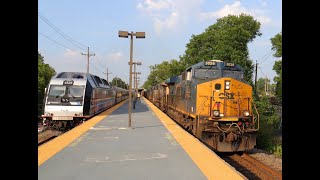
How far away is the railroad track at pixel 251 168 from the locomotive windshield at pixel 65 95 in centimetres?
927

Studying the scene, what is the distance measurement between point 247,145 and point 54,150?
756 cm

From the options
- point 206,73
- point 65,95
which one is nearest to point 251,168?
point 206,73

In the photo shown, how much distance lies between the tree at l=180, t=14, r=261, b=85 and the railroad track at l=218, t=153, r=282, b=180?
1094 inches

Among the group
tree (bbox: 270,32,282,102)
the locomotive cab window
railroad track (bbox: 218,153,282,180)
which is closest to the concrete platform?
railroad track (bbox: 218,153,282,180)

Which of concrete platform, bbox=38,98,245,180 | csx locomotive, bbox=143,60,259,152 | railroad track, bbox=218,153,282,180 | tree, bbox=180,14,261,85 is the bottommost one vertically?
railroad track, bbox=218,153,282,180

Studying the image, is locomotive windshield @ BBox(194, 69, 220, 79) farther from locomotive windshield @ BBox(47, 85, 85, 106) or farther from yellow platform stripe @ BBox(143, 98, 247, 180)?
locomotive windshield @ BBox(47, 85, 85, 106)

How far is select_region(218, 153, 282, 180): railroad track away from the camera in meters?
10.5

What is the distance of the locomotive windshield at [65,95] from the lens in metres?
18.1

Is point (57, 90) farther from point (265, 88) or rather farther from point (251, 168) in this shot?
point (265, 88)

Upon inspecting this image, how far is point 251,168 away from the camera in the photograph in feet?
37.6

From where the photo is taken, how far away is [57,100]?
18125mm

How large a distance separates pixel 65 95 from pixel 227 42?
27.3 m
